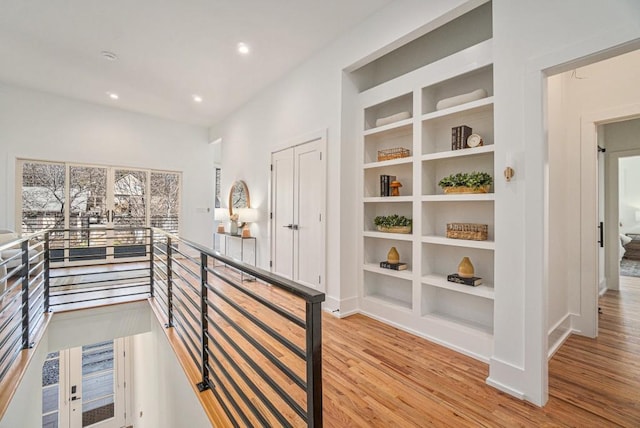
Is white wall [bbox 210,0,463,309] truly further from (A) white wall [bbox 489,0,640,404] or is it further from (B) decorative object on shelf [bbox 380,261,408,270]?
(A) white wall [bbox 489,0,640,404]

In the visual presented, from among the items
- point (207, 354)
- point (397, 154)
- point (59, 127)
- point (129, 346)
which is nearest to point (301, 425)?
point (207, 354)

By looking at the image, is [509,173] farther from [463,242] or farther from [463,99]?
[463,99]

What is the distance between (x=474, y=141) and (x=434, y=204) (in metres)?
0.73

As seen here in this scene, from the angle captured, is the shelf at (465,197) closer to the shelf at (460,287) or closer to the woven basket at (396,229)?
the woven basket at (396,229)

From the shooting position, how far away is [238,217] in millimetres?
5074

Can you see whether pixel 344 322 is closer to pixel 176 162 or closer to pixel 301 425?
pixel 301 425

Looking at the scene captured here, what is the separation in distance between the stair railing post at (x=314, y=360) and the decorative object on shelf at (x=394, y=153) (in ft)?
7.70

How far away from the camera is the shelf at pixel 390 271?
9.52 feet

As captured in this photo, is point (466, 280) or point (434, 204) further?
point (434, 204)

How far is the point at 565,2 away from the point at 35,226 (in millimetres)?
7421

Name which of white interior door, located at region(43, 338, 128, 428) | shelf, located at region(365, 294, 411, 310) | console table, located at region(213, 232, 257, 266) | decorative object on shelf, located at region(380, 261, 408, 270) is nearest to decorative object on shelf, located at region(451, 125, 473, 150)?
decorative object on shelf, located at region(380, 261, 408, 270)

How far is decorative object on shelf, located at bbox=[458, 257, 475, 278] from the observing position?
2492mm

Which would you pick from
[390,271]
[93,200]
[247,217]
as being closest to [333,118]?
[390,271]

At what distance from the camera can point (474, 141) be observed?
2.42 meters
